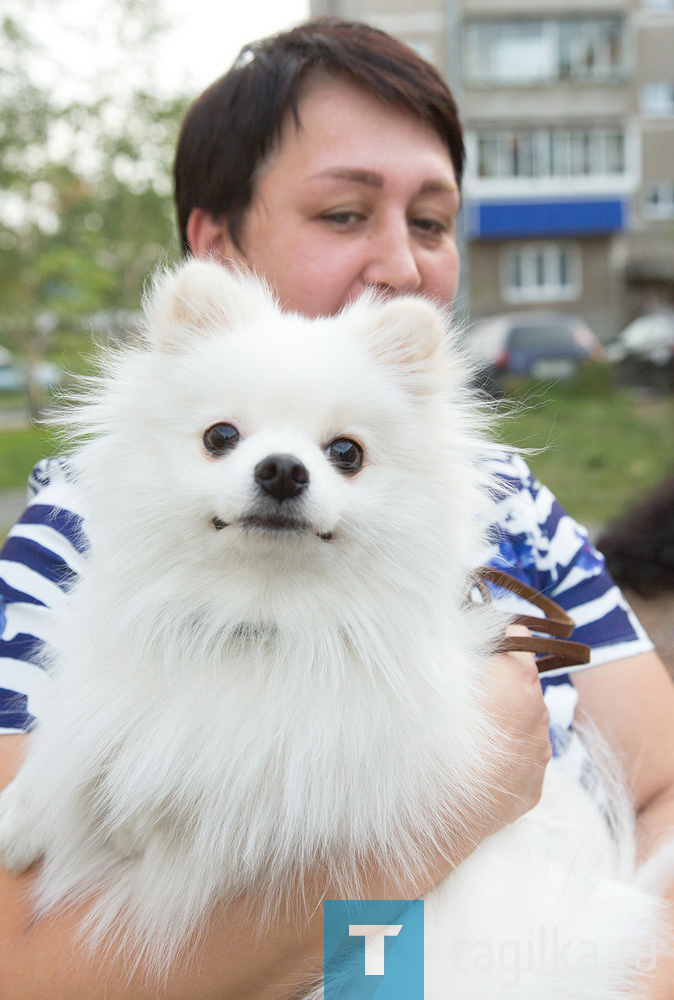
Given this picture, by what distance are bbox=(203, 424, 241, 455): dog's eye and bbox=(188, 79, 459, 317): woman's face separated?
0.79 meters

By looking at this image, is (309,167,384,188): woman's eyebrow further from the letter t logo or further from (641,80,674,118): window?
(641,80,674,118): window

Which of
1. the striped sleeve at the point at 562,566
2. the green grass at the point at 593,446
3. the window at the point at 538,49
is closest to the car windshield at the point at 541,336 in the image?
the green grass at the point at 593,446

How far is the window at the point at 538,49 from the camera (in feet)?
115

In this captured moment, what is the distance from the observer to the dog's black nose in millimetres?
1506

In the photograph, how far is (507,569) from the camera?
7.00ft

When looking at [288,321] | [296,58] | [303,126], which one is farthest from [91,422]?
[296,58]

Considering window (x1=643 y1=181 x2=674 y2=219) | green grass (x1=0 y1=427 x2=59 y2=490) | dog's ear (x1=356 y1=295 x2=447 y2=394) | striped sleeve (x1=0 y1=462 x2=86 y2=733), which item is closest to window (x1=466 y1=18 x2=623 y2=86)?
window (x1=643 y1=181 x2=674 y2=219)

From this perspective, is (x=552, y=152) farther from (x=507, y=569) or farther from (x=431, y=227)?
(x=507, y=569)

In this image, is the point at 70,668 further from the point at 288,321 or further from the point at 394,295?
the point at 394,295

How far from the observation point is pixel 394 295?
7.59ft

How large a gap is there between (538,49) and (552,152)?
415cm

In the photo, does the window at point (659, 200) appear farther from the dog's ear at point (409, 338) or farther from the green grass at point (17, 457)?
the dog's ear at point (409, 338)

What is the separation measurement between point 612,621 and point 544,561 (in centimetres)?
22

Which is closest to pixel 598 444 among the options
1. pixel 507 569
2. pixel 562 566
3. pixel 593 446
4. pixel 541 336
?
pixel 593 446
